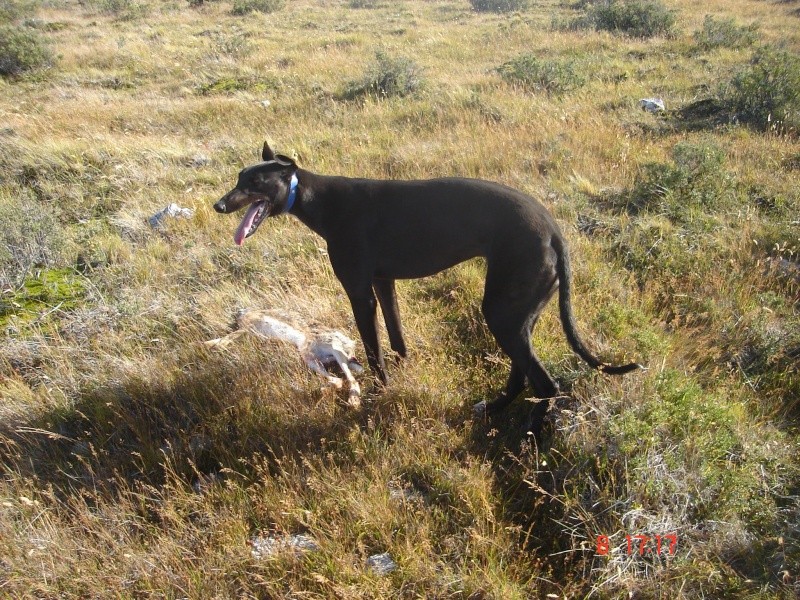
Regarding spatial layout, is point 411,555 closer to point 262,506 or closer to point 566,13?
point 262,506

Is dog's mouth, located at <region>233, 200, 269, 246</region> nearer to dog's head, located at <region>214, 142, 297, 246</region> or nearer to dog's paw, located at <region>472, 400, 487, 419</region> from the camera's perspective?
dog's head, located at <region>214, 142, 297, 246</region>

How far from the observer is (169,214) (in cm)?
624

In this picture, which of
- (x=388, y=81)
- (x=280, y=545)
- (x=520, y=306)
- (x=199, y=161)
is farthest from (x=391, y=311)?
(x=388, y=81)

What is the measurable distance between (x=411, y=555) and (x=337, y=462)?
0.82m

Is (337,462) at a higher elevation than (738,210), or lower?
lower

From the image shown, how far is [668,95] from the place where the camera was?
939 centimetres

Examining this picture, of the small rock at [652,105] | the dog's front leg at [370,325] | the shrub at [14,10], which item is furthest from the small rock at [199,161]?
the shrub at [14,10]

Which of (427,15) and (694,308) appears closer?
(694,308)

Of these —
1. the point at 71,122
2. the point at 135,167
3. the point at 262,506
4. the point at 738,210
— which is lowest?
the point at 262,506

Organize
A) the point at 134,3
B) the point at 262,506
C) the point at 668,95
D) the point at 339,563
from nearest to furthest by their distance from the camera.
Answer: the point at 339,563 < the point at 262,506 < the point at 668,95 < the point at 134,3

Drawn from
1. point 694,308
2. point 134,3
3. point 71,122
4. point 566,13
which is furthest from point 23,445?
point 134,3

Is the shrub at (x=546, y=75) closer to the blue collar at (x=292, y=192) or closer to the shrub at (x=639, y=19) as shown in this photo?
the shrub at (x=639, y=19)

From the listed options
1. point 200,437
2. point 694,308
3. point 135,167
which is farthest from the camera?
point 135,167

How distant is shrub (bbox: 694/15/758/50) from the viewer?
1242cm
